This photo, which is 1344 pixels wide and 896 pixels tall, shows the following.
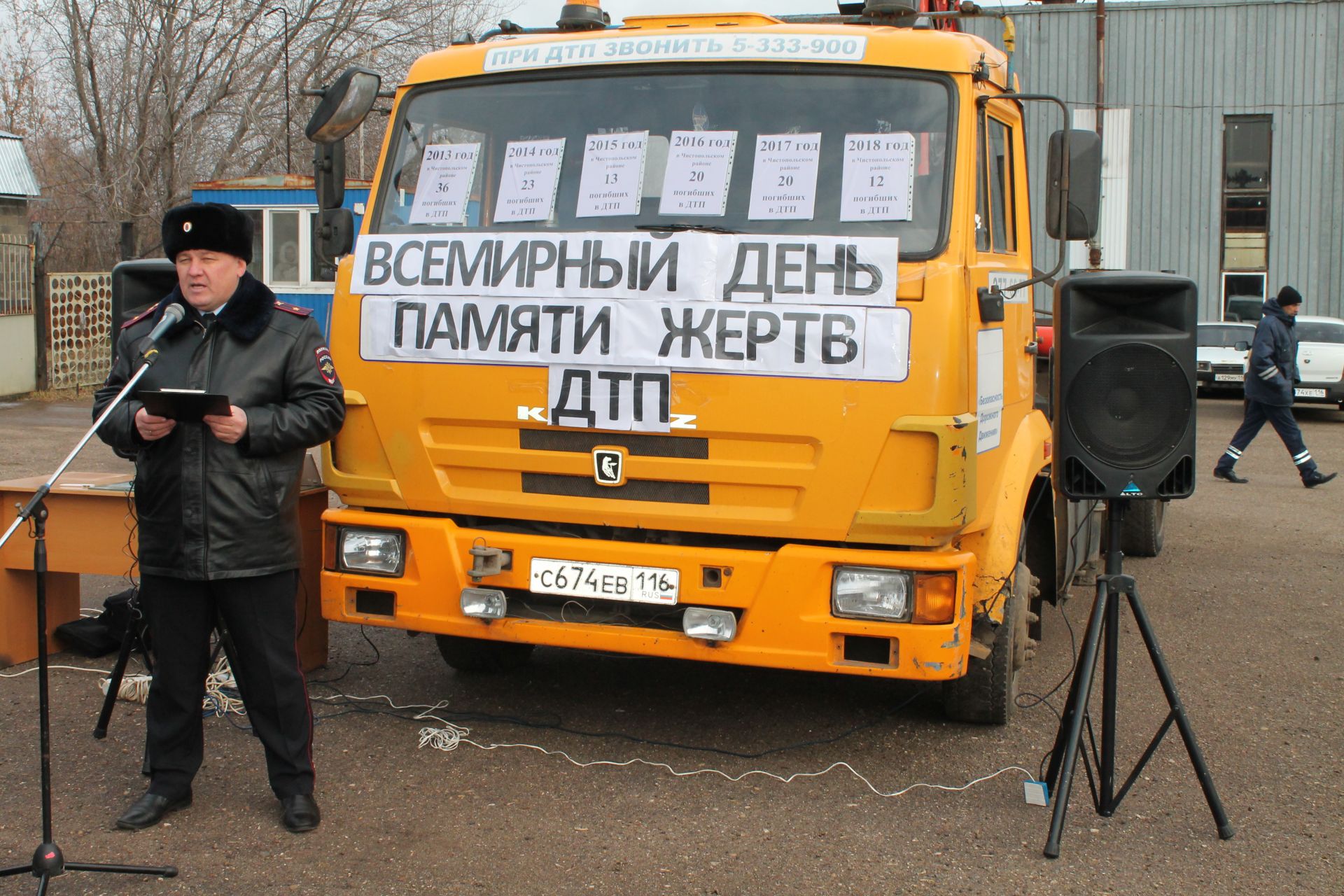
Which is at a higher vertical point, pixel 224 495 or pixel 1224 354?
pixel 1224 354

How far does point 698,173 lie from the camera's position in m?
4.77

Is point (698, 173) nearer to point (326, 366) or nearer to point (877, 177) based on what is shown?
point (877, 177)

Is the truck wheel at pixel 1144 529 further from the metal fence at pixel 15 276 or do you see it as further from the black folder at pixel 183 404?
the metal fence at pixel 15 276

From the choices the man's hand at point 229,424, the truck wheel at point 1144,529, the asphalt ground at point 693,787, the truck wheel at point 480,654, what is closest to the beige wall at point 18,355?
the asphalt ground at point 693,787

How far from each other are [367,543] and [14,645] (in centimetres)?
211

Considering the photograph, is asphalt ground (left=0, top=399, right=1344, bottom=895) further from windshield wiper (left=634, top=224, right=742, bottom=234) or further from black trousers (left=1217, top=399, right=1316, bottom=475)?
black trousers (left=1217, top=399, right=1316, bottom=475)

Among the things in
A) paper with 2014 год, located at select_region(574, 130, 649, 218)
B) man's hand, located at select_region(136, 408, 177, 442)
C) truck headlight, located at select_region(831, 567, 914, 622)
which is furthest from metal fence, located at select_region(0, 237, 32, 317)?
truck headlight, located at select_region(831, 567, 914, 622)

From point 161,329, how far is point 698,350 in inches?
65.8

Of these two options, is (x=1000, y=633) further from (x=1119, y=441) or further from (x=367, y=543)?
(x=367, y=543)

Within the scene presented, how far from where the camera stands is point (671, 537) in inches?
186

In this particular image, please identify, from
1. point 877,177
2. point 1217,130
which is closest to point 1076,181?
point 877,177

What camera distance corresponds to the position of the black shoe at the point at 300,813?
164 inches

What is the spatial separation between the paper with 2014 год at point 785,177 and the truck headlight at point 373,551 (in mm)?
1723

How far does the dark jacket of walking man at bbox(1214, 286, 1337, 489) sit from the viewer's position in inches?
483
